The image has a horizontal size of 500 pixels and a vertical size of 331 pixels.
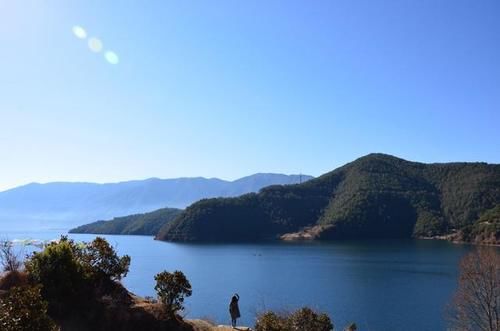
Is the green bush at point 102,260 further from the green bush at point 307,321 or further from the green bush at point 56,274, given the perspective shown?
the green bush at point 307,321

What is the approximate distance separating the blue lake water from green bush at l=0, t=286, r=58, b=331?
71.1 ft

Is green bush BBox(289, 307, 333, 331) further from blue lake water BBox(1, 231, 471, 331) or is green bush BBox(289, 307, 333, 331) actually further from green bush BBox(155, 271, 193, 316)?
blue lake water BBox(1, 231, 471, 331)

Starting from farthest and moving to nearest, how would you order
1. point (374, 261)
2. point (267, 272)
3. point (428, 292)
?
point (374, 261), point (267, 272), point (428, 292)

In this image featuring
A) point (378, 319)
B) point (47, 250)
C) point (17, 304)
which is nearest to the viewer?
point (17, 304)

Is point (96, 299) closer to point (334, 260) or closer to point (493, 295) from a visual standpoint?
point (493, 295)

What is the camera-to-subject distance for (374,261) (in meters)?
123

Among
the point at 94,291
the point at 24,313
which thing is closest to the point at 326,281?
the point at 94,291

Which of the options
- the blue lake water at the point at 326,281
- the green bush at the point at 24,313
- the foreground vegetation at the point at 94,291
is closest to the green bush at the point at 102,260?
the foreground vegetation at the point at 94,291

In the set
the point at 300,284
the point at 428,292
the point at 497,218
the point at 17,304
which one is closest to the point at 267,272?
the point at 300,284

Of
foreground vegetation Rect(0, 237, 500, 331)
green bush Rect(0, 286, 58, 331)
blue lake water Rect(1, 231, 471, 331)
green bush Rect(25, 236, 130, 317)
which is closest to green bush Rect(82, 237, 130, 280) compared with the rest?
foreground vegetation Rect(0, 237, 500, 331)

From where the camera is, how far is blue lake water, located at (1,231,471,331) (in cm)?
5909

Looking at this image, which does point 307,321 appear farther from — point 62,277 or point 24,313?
point 24,313

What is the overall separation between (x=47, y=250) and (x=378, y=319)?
47.2 m

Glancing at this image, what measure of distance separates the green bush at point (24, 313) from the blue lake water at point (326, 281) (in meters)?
21.7
